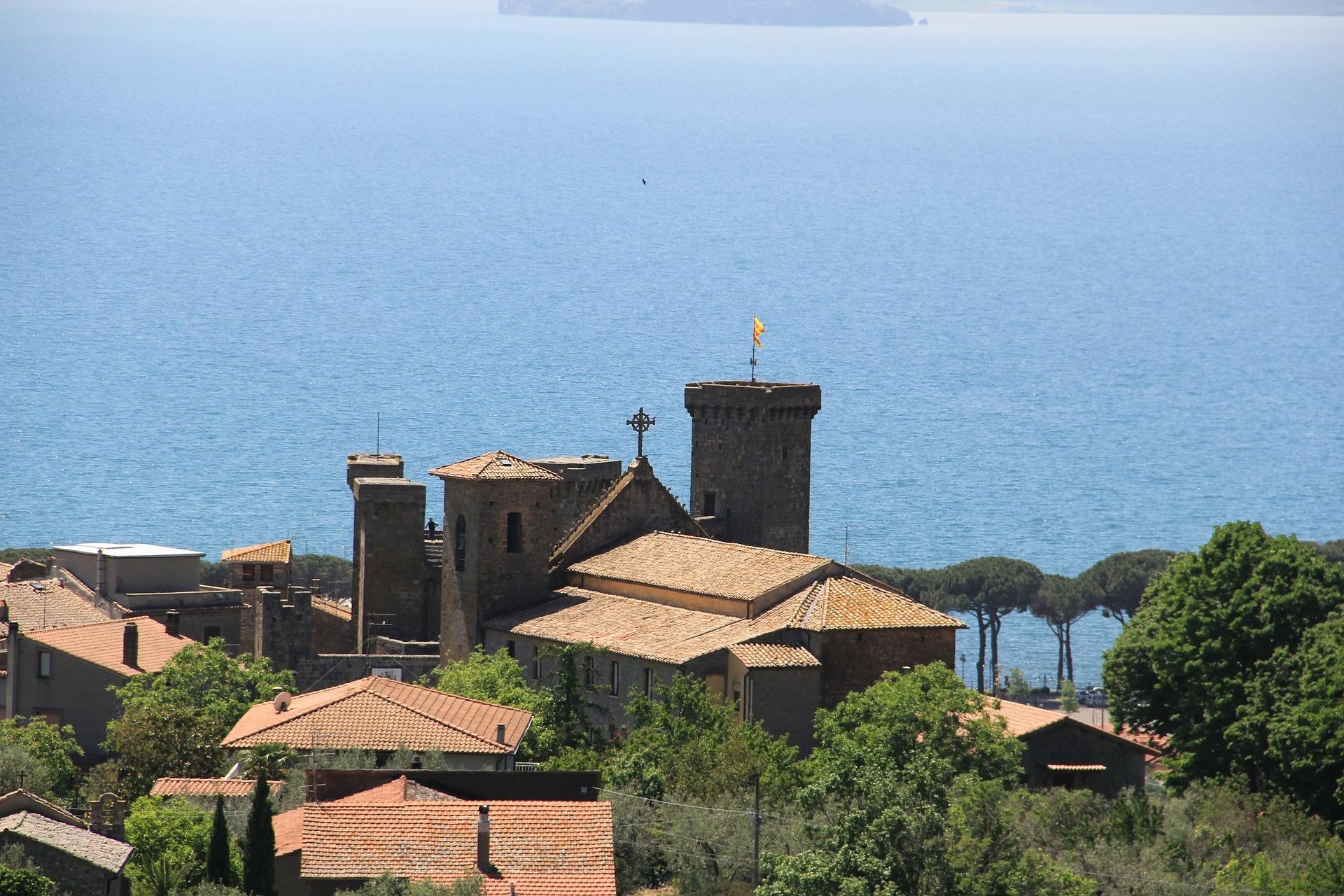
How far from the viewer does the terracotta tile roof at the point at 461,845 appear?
115 ft

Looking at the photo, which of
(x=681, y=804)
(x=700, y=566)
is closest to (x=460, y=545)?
(x=700, y=566)

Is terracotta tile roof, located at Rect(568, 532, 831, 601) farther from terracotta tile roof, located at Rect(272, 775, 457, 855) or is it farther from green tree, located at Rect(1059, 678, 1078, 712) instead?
green tree, located at Rect(1059, 678, 1078, 712)

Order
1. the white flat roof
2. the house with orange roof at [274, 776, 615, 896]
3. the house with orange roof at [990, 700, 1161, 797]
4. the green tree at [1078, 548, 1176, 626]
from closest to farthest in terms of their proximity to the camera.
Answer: the house with orange roof at [274, 776, 615, 896] → the house with orange roof at [990, 700, 1161, 797] → the white flat roof → the green tree at [1078, 548, 1176, 626]

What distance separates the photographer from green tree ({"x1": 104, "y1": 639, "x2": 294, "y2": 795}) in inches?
1863

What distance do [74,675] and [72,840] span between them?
780 inches

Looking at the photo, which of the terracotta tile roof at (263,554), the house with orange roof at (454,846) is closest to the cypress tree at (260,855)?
the house with orange roof at (454,846)

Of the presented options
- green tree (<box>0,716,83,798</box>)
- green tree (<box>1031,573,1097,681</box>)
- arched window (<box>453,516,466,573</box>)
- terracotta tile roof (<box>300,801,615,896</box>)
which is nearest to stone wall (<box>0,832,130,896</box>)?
terracotta tile roof (<box>300,801,615,896</box>)

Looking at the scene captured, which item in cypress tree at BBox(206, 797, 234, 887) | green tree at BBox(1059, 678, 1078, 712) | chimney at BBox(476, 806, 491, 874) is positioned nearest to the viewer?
chimney at BBox(476, 806, 491, 874)

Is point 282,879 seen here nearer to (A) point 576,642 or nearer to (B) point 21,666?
(A) point 576,642

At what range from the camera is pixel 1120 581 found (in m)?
106

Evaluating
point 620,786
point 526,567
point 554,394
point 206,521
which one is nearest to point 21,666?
point 526,567

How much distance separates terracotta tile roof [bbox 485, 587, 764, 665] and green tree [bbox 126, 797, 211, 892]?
43.5 feet

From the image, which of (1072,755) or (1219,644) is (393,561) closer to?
(1072,755)

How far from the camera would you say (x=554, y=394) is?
186 metres
